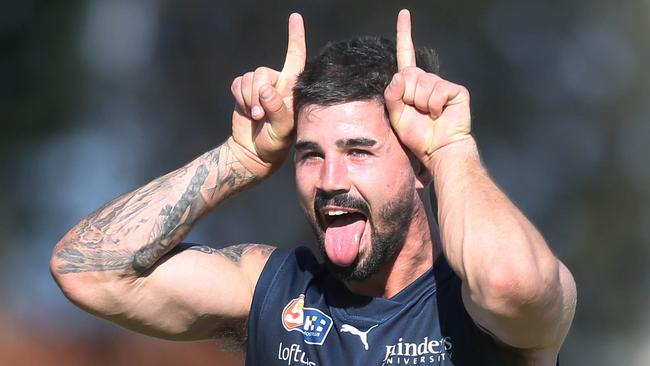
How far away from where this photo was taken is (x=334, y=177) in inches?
155

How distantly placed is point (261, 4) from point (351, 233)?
7.23 m

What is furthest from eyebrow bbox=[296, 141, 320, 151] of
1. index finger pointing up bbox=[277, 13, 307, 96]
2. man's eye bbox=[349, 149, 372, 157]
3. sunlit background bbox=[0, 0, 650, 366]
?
sunlit background bbox=[0, 0, 650, 366]

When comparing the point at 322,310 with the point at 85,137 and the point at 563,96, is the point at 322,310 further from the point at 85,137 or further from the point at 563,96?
the point at 85,137

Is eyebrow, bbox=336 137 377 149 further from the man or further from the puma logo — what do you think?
the puma logo

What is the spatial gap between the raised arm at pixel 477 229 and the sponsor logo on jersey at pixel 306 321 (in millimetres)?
619

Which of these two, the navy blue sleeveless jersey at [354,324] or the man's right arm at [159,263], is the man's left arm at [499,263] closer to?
the navy blue sleeveless jersey at [354,324]

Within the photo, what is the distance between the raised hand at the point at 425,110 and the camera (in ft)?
12.7

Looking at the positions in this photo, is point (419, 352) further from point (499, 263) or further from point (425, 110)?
point (425, 110)

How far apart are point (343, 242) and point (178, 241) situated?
2.16 ft

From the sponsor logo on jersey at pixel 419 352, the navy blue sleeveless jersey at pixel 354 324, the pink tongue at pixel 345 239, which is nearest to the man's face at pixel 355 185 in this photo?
the pink tongue at pixel 345 239

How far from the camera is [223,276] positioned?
4.32 meters

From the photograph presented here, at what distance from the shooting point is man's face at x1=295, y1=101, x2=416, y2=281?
3.95 metres

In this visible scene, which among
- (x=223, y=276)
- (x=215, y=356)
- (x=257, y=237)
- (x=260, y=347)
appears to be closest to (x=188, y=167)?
(x=223, y=276)

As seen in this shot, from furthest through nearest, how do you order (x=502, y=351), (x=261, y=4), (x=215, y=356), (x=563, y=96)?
1. (x=261, y=4)
2. (x=563, y=96)
3. (x=215, y=356)
4. (x=502, y=351)
